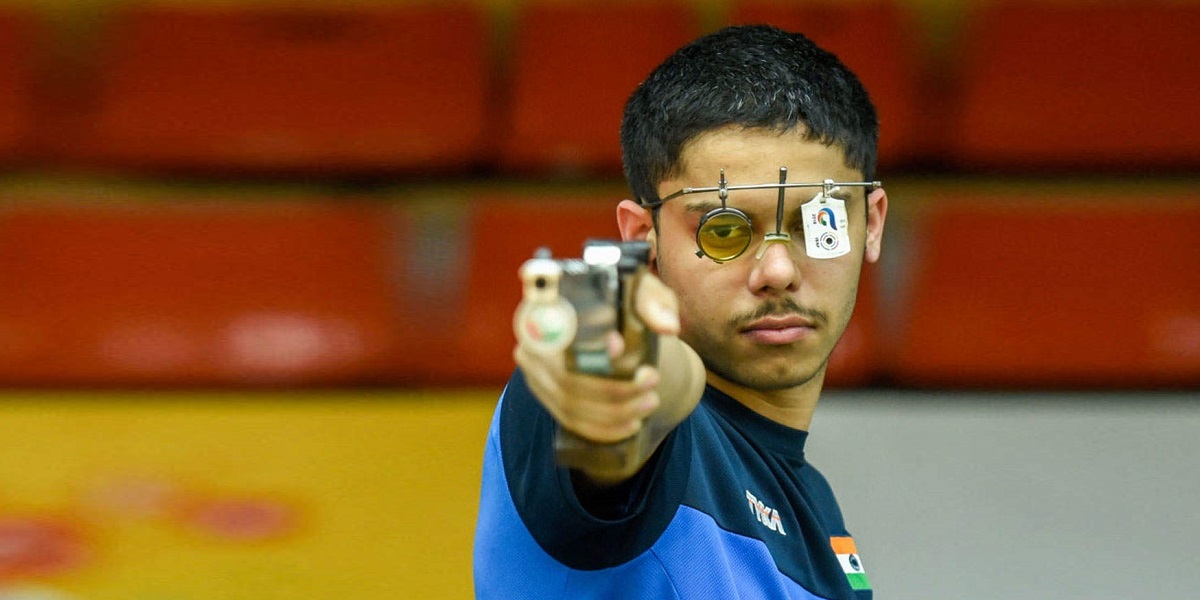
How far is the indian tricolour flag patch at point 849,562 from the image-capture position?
3.56 feet

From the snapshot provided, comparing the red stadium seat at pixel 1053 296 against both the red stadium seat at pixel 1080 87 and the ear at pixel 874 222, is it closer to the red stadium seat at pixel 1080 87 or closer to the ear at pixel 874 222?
the red stadium seat at pixel 1080 87

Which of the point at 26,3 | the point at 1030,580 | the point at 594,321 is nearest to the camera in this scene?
the point at 594,321

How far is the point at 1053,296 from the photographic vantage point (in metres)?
2.09

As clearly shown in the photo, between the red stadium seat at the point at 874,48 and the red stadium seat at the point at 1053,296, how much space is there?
127 mm

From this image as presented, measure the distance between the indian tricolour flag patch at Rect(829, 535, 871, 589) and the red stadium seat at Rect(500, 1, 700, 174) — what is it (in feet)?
3.45

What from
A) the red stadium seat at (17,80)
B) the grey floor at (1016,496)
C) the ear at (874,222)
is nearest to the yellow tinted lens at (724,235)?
the ear at (874,222)

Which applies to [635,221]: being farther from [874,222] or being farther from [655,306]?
[655,306]

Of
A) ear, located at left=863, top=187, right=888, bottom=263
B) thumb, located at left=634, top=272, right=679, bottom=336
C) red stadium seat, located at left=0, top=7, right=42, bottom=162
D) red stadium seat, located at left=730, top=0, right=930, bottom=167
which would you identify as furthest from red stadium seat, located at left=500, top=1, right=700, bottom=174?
thumb, located at left=634, top=272, right=679, bottom=336

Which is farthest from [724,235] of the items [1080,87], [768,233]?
[1080,87]

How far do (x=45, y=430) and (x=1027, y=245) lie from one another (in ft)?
5.14

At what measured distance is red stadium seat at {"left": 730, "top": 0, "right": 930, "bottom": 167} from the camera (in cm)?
212

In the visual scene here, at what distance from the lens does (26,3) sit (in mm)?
2230

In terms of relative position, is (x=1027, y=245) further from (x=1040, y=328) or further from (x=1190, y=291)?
(x=1190, y=291)

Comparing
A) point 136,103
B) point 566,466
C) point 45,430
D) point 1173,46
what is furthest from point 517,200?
point 566,466
